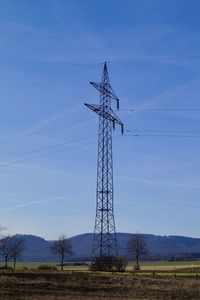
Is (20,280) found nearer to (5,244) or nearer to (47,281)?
(47,281)

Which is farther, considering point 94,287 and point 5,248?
point 5,248

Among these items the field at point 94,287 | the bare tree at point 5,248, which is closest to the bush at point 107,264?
the field at point 94,287

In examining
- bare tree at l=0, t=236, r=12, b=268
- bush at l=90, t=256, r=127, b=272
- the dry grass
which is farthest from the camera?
bare tree at l=0, t=236, r=12, b=268

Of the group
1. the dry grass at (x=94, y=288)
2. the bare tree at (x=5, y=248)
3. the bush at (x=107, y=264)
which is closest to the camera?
the dry grass at (x=94, y=288)

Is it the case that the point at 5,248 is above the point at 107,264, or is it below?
above

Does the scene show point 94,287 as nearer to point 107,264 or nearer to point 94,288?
point 94,288

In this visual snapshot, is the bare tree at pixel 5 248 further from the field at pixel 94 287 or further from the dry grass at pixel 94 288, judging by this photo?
the field at pixel 94 287

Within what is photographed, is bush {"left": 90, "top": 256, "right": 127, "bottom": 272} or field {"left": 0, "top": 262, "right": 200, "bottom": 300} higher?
bush {"left": 90, "top": 256, "right": 127, "bottom": 272}

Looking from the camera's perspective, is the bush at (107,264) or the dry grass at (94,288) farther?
the bush at (107,264)

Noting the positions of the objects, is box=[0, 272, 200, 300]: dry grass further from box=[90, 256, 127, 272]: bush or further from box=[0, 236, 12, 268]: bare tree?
box=[0, 236, 12, 268]: bare tree

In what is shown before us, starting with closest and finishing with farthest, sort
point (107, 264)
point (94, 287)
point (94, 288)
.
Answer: point (94, 288)
point (94, 287)
point (107, 264)

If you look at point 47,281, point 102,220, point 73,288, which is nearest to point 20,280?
point 47,281

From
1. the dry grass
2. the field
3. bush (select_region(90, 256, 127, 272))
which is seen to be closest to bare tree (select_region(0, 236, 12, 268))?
bush (select_region(90, 256, 127, 272))

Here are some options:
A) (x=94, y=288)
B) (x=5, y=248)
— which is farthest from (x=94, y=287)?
(x=5, y=248)
